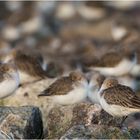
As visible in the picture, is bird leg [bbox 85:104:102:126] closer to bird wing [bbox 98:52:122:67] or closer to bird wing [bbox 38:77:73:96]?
bird wing [bbox 38:77:73:96]

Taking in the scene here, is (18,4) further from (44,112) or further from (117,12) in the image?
(44,112)

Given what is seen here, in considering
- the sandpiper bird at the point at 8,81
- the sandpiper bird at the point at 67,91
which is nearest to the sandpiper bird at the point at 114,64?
the sandpiper bird at the point at 67,91

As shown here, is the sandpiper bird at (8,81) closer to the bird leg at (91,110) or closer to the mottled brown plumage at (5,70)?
the mottled brown plumage at (5,70)

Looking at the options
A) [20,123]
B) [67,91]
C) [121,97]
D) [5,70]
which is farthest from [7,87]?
[121,97]

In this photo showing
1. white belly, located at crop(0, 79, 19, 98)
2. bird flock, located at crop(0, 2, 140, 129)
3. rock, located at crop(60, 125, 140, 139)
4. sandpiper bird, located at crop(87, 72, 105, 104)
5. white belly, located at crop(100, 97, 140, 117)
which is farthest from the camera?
sandpiper bird, located at crop(87, 72, 105, 104)

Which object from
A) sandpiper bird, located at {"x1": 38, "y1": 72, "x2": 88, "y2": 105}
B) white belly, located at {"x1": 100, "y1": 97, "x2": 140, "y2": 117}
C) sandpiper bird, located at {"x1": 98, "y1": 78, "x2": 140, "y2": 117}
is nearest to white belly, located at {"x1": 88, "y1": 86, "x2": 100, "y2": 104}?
sandpiper bird, located at {"x1": 38, "y1": 72, "x2": 88, "y2": 105}

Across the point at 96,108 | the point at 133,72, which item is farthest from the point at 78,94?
the point at 133,72
